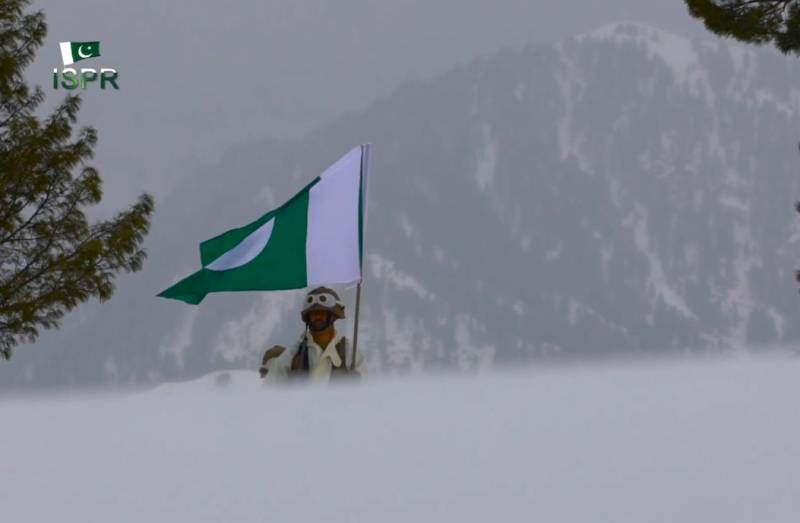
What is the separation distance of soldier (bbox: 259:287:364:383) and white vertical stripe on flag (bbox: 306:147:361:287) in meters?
0.36

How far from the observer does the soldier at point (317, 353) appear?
23.3 feet

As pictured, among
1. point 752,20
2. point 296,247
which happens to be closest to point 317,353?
point 296,247

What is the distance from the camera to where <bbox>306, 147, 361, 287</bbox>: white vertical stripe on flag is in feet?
23.6

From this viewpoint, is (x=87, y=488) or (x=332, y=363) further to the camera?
(x=332, y=363)

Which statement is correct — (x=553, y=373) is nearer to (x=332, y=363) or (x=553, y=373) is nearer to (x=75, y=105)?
(x=332, y=363)

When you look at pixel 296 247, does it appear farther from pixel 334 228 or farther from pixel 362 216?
pixel 362 216

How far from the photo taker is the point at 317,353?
7.31m

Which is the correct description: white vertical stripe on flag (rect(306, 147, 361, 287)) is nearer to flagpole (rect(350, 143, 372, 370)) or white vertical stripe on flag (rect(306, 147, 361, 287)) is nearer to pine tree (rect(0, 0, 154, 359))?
flagpole (rect(350, 143, 372, 370))

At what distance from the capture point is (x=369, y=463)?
65.2 inches

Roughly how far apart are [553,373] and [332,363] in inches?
220

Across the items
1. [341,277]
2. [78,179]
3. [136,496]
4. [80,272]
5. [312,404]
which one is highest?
[78,179]

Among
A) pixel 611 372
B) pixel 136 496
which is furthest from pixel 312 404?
pixel 611 372

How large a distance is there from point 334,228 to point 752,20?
9.25 metres

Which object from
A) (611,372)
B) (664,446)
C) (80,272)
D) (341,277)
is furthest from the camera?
(80,272)
